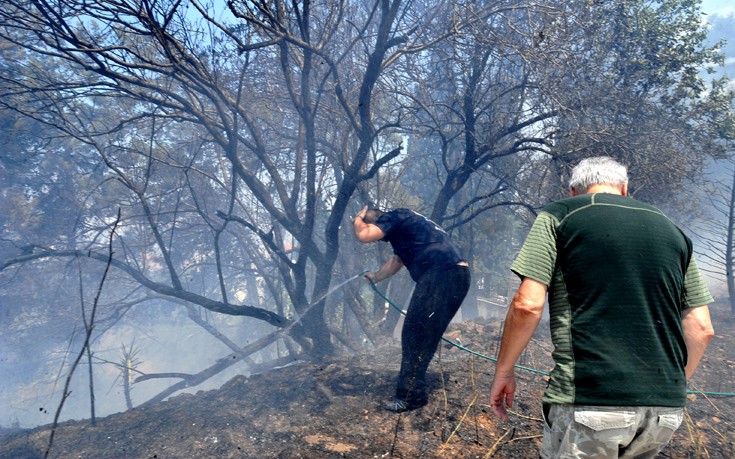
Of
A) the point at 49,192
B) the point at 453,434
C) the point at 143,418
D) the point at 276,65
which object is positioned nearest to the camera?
the point at 453,434

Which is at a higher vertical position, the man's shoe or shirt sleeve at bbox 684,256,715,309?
shirt sleeve at bbox 684,256,715,309

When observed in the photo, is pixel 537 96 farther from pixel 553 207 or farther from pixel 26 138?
pixel 26 138

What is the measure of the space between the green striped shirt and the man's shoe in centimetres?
222

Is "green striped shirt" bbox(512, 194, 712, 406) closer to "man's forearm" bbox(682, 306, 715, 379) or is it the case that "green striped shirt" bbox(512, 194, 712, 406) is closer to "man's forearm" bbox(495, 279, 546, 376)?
"man's forearm" bbox(495, 279, 546, 376)

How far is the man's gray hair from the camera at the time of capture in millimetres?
2023

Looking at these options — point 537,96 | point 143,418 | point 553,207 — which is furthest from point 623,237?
point 537,96

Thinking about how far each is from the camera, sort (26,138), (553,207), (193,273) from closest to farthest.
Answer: (553,207) < (26,138) < (193,273)

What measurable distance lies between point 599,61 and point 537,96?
1302 mm

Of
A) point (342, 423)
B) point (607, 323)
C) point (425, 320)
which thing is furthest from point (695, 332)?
point (342, 423)

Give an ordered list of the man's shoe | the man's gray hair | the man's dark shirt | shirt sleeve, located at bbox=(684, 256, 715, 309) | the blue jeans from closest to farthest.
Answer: the blue jeans
shirt sleeve, located at bbox=(684, 256, 715, 309)
the man's gray hair
the man's shoe
the man's dark shirt

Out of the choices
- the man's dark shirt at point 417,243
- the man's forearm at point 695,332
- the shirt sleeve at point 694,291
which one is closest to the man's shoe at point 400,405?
the man's dark shirt at point 417,243

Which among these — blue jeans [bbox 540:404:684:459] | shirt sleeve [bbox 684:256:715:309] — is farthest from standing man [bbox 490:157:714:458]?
shirt sleeve [bbox 684:256:715:309]

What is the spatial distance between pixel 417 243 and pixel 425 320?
30.9 inches

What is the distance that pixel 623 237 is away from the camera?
170cm
